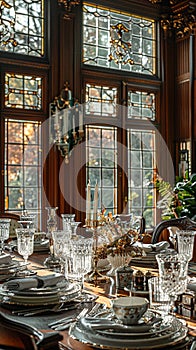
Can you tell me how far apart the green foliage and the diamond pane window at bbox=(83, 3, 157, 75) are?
1525 mm

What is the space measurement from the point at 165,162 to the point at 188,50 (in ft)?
4.77

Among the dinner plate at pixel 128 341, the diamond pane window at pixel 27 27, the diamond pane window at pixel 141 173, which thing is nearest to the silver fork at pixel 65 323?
the dinner plate at pixel 128 341

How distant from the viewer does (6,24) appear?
17.3ft

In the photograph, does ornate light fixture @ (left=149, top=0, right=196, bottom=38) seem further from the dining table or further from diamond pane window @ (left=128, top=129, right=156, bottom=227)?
the dining table

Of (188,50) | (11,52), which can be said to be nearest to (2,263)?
(11,52)

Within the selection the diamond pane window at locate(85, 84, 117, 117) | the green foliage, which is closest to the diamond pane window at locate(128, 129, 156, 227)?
the green foliage

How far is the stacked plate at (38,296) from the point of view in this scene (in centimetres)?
176

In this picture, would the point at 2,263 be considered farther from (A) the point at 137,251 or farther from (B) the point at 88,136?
(B) the point at 88,136

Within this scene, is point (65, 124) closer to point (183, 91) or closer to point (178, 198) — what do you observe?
point (178, 198)

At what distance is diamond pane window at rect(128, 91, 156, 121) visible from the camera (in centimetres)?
625

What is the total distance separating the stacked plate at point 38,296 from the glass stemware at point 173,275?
0.42 metres

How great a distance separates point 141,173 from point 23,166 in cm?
163

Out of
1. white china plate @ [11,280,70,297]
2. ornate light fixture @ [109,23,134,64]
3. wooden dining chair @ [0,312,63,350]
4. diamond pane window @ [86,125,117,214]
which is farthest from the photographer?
ornate light fixture @ [109,23,134,64]

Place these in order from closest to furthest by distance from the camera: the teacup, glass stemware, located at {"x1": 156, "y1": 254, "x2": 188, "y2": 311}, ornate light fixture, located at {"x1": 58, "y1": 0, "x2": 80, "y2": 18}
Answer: the teacup
glass stemware, located at {"x1": 156, "y1": 254, "x2": 188, "y2": 311}
ornate light fixture, located at {"x1": 58, "y1": 0, "x2": 80, "y2": 18}
